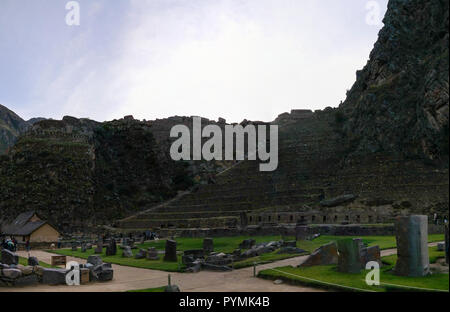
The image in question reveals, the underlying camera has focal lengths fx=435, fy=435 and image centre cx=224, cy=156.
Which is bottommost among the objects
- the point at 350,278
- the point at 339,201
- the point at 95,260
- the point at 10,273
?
the point at 95,260

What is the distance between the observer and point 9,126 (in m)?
153

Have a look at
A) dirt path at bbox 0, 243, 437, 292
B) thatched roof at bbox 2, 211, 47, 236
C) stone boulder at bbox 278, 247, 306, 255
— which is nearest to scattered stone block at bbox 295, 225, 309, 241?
Result: stone boulder at bbox 278, 247, 306, 255

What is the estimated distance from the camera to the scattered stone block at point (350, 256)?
47.1 feet

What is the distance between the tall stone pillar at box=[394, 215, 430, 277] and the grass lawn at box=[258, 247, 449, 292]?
29cm

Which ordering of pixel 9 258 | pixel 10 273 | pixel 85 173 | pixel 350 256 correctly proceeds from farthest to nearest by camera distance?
pixel 85 173 < pixel 9 258 < pixel 10 273 < pixel 350 256

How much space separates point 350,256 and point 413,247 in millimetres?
2239

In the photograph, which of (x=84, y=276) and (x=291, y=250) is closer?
(x=84, y=276)

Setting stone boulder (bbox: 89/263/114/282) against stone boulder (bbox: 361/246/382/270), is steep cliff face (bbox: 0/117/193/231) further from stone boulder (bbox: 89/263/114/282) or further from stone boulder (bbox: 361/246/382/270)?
stone boulder (bbox: 361/246/382/270)

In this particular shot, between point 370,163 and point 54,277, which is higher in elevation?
point 370,163

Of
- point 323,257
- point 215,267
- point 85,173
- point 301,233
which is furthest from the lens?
point 85,173

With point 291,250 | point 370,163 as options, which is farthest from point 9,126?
point 291,250

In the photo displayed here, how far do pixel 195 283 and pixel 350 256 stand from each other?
17.5 ft

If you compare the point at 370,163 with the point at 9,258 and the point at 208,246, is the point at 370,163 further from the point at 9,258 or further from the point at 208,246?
the point at 9,258

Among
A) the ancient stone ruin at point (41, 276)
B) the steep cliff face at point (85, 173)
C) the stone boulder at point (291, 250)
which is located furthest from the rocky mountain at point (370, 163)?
the ancient stone ruin at point (41, 276)
